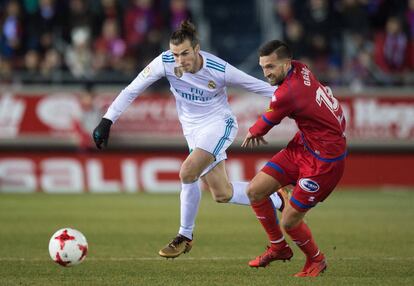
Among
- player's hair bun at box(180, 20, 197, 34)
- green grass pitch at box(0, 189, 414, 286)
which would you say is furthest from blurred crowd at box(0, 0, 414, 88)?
player's hair bun at box(180, 20, 197, 34)

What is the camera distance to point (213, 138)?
29.0 feet

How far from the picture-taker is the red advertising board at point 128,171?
17656 mm

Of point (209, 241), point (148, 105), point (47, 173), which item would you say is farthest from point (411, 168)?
point (209, 241)

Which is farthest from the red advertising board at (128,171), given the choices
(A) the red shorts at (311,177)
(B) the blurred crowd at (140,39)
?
(A) the red shorts at (311,177)

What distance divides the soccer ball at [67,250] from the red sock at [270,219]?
1541 mm

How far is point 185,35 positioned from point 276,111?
4.60ft

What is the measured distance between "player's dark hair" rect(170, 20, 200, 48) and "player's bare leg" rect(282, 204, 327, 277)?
72.4 inches

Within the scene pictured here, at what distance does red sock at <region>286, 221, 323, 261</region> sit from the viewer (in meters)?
7.76

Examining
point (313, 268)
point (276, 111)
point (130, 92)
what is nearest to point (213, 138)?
point (130, 92)

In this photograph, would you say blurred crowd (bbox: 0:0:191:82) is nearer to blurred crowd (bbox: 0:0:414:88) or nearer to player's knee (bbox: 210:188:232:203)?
blurred crowd (bbox: 0:0:414:88)

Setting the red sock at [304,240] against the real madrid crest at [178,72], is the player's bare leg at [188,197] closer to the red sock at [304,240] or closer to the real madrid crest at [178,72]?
the real madrid crest at [178,72]

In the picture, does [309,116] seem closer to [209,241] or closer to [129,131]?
[209,241]

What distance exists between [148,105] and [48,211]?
4.57 m

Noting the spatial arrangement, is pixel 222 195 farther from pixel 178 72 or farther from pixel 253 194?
pixel 178 72
